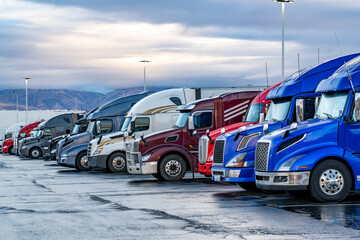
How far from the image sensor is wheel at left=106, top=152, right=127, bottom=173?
28.4 metres

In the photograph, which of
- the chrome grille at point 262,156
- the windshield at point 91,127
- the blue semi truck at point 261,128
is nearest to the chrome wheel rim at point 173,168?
the blue semi truck at point 261,128

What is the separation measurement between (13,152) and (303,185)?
51.9 metres

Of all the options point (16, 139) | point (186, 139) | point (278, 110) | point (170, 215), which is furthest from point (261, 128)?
Answer: point (16, 139)

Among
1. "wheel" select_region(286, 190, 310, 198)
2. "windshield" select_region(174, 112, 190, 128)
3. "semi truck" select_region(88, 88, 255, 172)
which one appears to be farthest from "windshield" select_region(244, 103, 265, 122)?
"semi truck" select_region(88, 88, 255, 172)

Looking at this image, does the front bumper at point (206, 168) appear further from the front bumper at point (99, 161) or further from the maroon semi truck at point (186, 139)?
the front bumper at point (99, 161)

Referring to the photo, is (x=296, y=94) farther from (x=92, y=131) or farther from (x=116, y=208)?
(x=92, y=131)

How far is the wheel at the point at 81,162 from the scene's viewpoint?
1270 inches

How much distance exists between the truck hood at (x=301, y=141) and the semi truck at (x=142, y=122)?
11947 mm

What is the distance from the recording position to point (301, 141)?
47.9 feet

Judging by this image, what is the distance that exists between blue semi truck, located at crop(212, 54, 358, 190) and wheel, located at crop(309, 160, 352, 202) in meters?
2.06

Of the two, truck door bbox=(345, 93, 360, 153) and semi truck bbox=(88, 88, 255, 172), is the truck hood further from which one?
semi truck bbox=(88, 88, 255, 172)

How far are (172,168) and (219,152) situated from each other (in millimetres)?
5197

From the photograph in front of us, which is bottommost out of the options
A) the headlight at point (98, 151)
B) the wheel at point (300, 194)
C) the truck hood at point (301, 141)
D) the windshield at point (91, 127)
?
the wheel at point (300, 194)

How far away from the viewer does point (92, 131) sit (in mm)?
32250
